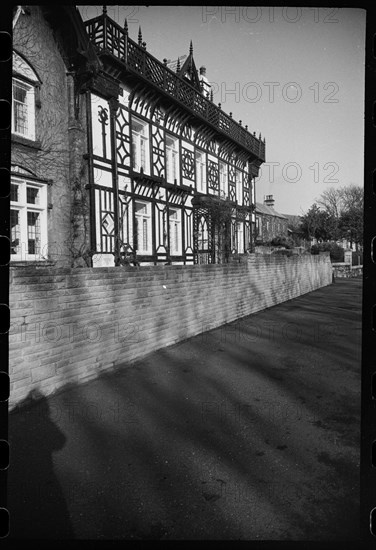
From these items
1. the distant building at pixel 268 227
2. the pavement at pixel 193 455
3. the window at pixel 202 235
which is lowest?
the pavement at pixel 193 455

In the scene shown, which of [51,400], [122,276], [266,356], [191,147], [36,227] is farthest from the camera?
[191,147]

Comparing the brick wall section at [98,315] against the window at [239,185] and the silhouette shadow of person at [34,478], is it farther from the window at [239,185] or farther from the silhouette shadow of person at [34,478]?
the window at [239,185]

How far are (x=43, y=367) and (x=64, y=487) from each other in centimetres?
172

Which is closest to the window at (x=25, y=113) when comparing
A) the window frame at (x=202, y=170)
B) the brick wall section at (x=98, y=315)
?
the brick wall section at (x=98, y=315)

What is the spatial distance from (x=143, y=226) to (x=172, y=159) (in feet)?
11.6

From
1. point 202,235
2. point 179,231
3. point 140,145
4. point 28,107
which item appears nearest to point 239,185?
point 202,235

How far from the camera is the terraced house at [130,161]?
9094mm

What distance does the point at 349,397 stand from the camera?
396cm

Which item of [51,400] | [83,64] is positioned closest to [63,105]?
[83,64]

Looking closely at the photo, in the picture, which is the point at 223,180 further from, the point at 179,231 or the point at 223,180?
the point at 179,231

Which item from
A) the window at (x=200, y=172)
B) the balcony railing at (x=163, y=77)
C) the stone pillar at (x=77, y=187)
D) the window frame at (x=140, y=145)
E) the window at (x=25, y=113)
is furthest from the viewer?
the window at (x=200, y=172)

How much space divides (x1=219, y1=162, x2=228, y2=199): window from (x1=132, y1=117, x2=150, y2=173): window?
4352 mm

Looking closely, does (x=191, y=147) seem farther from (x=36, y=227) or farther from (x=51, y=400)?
(x=51, y=400)

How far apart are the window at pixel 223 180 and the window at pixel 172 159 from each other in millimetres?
2579
